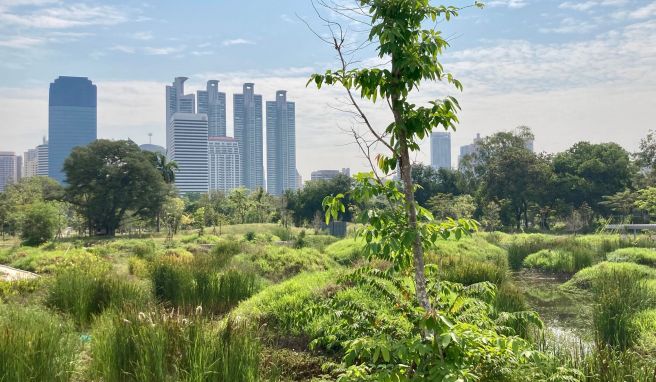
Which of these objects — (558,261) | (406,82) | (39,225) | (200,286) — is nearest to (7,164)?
(39,225)

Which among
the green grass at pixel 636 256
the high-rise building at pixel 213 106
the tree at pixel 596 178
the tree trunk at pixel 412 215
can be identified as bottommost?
the green grass at pixel 636 256

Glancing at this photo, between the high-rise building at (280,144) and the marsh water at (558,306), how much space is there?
468 feet

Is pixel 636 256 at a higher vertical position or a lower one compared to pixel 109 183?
lower

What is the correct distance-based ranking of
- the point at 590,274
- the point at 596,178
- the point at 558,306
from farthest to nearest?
the point at 596,178
the point at 590,274
the point at 558,306

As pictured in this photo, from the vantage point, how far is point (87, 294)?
272 inches

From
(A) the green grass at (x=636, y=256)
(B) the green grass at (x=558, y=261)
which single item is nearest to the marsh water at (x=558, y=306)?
(B) the green grass at (x=558, y=261)

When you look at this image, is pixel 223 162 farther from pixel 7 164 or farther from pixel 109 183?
pixel 109 183

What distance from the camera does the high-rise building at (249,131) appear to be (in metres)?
166

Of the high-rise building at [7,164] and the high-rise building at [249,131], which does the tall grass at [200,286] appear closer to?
the high-rise building at [249,131]

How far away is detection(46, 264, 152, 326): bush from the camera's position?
22.1ft

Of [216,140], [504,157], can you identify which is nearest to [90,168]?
[504,157]

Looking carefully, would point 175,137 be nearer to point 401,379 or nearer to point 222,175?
point 222,175

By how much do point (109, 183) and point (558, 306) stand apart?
32.9 meters

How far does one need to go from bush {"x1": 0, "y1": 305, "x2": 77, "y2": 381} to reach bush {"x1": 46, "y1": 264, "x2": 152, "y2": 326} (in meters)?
2.16
